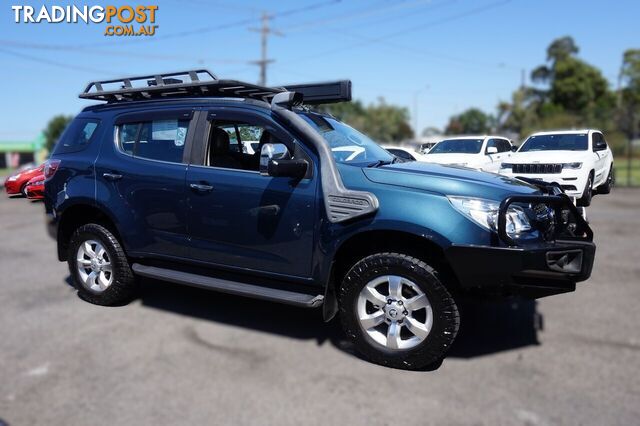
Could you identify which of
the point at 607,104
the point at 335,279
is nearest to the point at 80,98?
the point at 335,279

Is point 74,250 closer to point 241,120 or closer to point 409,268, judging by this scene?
point 241,120

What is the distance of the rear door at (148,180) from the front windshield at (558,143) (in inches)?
80.5

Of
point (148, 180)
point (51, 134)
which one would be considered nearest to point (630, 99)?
point (148, 180)

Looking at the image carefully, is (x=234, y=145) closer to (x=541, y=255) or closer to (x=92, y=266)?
(x=92, y=266)

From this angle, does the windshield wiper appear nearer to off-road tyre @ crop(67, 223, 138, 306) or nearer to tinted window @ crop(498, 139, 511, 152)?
tinted window @ crop(498, 139, 511, 152)

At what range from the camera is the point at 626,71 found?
3717 mm

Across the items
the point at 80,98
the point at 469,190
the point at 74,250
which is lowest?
the point at 74,250

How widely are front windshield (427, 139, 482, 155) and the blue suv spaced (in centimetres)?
11

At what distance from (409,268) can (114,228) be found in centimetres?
212

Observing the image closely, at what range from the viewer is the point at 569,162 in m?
2.23

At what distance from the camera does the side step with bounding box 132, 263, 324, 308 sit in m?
3.03

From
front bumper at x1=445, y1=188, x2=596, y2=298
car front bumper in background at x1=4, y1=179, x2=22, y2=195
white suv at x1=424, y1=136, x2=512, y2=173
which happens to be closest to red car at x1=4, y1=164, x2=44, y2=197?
car front bumper in background at x1=4, y1=179, x2=22, y2=195

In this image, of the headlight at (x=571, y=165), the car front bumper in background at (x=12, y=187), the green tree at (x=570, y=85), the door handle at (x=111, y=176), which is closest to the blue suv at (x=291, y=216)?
the door handle at (x=111, y=176)

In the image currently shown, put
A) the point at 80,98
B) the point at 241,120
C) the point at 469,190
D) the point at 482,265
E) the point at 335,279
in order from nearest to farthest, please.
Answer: the point at 469,190 < the point at 482,265 < the point at 80,98 < the point at 241,120 < the point at 335,279
